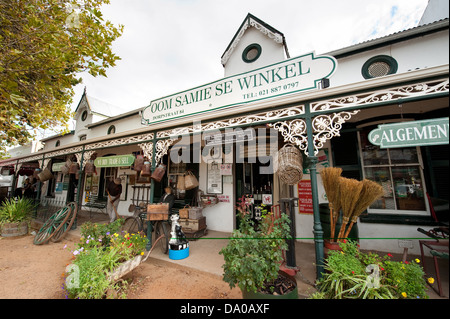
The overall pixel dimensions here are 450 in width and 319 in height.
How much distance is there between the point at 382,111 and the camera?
391 centimetres

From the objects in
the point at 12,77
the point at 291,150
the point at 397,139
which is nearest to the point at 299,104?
the point at 291,150

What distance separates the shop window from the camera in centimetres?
395

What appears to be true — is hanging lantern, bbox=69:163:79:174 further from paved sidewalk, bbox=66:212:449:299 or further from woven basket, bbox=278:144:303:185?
woven basket, bbox=278:144:303:185

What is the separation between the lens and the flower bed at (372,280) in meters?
2.06

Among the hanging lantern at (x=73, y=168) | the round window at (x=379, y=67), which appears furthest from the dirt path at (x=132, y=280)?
the round window at (x=379, y=67)

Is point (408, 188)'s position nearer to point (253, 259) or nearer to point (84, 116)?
point (253, 259)

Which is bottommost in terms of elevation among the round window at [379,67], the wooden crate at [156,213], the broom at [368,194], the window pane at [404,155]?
the wooden crate at [156,213]

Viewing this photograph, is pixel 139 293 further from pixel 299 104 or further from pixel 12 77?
pixel 12 77

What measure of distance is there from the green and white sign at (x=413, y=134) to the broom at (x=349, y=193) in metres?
0.87

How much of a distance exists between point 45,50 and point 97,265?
15.8ft

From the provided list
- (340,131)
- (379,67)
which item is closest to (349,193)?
(340,131)

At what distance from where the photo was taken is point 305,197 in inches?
190

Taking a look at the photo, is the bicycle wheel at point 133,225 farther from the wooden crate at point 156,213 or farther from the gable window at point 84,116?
the gable window at point 84,116
